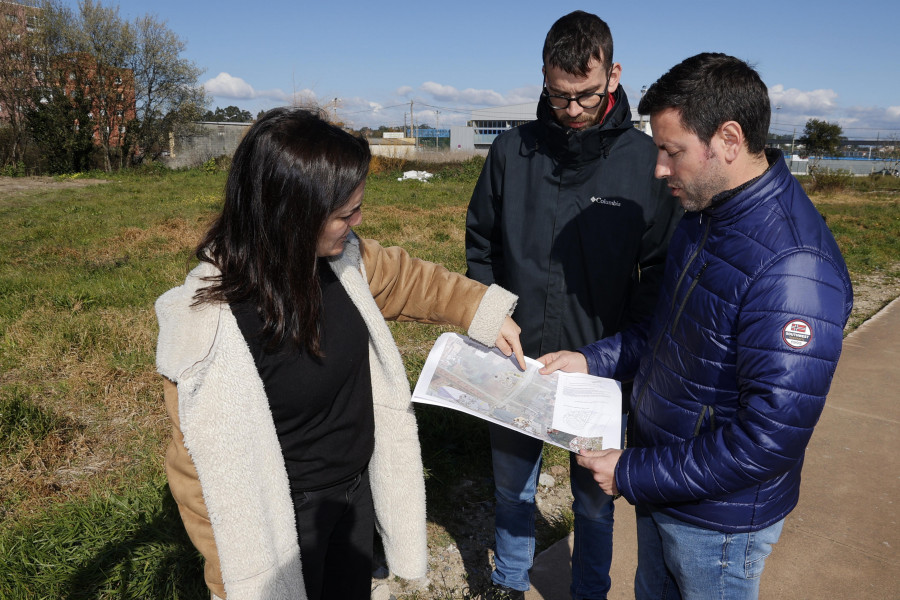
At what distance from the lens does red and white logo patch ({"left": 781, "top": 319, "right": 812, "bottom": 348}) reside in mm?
1334

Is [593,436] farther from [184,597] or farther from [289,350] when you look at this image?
[184,597]

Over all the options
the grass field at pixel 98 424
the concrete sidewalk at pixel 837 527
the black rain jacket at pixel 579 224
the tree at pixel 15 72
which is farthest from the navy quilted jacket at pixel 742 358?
the tree at pixel 15 72

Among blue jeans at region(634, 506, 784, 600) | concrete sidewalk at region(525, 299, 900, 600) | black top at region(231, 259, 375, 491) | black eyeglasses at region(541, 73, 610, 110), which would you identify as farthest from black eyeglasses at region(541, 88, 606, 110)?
concrete sidewalk at region(525, 299, 900, 600)

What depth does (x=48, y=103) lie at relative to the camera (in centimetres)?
2681

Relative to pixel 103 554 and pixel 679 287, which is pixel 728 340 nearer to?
pixel 679 287

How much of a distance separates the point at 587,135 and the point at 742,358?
1146 millimetres

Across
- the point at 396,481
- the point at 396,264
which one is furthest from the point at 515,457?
the point at 396,264

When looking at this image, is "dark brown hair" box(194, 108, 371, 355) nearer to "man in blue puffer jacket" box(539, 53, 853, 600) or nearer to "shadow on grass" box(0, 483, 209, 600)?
"man in blue puffer jacket" box(539, 53, 853, 600)

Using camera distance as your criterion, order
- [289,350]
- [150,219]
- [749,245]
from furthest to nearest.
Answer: [150,219]
[289,350]
[749,245]

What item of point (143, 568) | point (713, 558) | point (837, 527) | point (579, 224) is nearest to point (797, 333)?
point (713, 558)

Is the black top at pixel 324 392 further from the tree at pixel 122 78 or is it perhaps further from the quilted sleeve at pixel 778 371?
the tree at pixel 122 78

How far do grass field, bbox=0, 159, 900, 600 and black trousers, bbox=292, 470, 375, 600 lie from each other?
83 cm

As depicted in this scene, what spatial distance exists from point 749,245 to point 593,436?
74cm

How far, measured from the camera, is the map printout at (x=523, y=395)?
1.88 m
